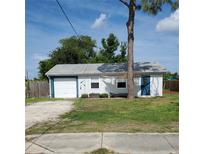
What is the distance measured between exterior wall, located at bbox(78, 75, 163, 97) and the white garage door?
25.7 inches

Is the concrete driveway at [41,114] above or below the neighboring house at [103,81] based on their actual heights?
below

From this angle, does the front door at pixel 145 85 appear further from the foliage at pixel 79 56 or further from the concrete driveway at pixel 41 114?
the foliage at pixel 79 56

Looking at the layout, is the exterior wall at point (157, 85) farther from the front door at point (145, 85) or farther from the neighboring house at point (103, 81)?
the front door at point (145, 85)

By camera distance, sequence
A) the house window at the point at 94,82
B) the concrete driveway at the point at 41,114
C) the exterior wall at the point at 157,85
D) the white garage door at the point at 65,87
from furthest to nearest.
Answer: the white garage door at the point at 65,87 < the house window at the point at 94,82 < the exterior wall at the point at 157,85 < the concrete driveway at the point at 41,114

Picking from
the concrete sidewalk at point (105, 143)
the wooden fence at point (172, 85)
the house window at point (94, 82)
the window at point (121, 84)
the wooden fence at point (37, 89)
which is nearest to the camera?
the concrete sidewalk at point (105, 143)

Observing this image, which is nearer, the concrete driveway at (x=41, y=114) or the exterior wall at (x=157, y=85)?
the concrete driveway at (x=41, y=114)

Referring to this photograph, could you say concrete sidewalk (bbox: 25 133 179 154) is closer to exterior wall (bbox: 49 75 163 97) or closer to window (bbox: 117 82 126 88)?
exterior wall (bbox: 49 75 163 97)

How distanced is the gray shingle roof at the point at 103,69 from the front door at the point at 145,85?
0.66 meters

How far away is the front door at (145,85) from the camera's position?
22391 mm

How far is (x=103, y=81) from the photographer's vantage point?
22875 mm

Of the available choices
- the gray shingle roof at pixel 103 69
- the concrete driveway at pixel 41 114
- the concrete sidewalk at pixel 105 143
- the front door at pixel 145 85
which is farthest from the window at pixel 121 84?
the concrete sidewalk at pixel 105 143

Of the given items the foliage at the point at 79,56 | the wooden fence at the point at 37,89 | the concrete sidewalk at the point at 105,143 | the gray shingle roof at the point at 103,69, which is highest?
the foliage at the point at 79,56
